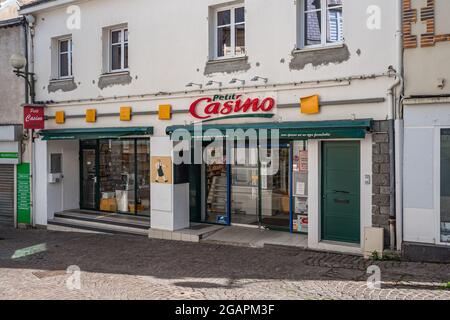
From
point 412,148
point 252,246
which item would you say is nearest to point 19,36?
point 252,246

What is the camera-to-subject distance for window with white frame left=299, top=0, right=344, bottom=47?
32.2 ft

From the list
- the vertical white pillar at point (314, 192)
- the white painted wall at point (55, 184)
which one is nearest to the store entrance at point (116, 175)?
the white painted wall at point (55, 184)

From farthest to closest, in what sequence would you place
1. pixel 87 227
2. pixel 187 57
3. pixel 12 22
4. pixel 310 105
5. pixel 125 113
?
pixel 12 22 < pixel 87 227 < pixel 125 113 < pixel 187 57 < pixel 310 105

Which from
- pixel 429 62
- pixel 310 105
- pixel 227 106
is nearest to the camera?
pixel 429 62

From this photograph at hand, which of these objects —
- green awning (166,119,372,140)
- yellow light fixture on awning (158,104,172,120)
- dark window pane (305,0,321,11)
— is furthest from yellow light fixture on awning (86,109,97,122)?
dark window pane (305,0,321,11)

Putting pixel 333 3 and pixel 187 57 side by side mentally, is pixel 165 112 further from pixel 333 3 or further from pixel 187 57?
pixel 333 3

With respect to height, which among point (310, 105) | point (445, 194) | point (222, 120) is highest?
point (310, 105)

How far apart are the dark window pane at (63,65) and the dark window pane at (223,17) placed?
541 centimetres

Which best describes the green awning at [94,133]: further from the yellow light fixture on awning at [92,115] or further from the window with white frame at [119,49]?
the window with white frame at [119,49]

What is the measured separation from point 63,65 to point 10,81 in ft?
5.97

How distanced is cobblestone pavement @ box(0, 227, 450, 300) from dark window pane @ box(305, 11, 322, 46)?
4.31 m

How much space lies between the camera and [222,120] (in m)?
11.2

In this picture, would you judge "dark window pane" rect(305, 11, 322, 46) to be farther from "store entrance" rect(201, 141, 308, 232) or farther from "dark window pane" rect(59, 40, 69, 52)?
"dark window pane" rect(59, 40, 69, 52)

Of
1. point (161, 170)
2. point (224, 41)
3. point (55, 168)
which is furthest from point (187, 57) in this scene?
point (55, 168)
